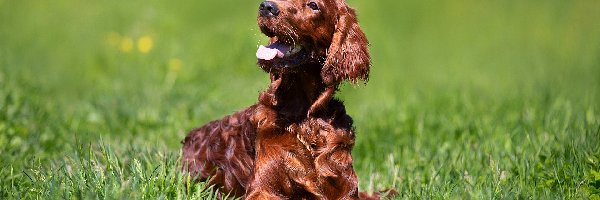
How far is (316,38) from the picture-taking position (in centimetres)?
432

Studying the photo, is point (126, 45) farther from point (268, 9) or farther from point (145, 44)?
point (268, 9)

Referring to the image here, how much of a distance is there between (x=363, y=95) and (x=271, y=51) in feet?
17.5

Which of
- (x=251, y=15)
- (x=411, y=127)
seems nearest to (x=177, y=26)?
(x=251, y=15)

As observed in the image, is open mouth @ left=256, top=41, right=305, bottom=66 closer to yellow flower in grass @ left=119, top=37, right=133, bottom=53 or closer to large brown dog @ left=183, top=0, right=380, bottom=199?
large brown dog @ left=183, top=0, right=380, bottom=199

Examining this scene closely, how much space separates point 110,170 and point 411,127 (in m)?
2.90

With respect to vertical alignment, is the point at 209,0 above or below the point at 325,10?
above

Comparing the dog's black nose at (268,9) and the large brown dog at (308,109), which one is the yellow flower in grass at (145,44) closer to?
the large brown dog at (308,109)

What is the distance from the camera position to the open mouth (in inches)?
166

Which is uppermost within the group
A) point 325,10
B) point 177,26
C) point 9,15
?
point 9,15

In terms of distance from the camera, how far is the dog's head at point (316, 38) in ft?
13.6

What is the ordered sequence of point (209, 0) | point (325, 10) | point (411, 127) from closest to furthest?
point (325, 10)
point (411, 127)
point (209, 0)

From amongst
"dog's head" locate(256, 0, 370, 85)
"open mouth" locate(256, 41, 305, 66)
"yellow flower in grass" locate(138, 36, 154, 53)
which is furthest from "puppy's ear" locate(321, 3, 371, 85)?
"yellow flower in grass" locate(138, 36, 154, 53)

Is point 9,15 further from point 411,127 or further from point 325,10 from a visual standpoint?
point 325,10

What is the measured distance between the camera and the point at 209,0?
13203mm
